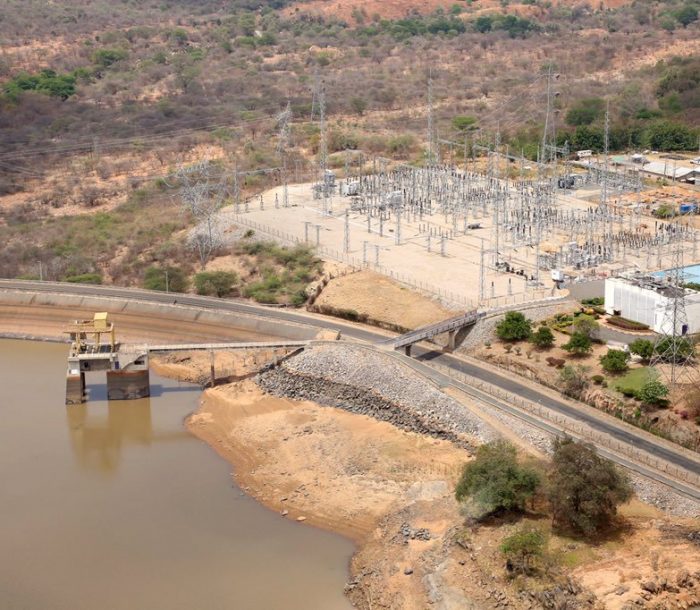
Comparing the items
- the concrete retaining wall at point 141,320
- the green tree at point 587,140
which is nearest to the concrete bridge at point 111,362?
the concrete retaining wall at point 141,320

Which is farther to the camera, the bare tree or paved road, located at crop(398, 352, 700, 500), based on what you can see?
the bare tree

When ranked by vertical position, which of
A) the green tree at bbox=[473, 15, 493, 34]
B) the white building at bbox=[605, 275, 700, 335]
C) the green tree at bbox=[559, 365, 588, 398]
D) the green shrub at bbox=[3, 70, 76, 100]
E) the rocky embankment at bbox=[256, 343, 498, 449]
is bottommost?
the rocky embankment at bbox=[256, 343, 498, 449]

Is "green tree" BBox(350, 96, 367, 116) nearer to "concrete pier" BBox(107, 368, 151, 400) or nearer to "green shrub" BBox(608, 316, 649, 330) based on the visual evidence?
"green shrub" BBox(608, 316, 649, 330)

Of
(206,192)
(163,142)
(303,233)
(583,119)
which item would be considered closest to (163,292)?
(303,233)

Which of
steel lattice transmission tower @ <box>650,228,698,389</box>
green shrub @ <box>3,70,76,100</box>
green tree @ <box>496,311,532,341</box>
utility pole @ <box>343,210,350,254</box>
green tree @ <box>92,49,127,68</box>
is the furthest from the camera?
green tree @ <box>92,49,127,68</box>

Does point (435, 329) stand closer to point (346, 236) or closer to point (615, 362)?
point (615, 362)

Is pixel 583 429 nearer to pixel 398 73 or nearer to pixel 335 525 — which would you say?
pixel 335 525

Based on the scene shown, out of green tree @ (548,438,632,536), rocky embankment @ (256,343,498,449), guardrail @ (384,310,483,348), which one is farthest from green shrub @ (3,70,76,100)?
green tree @ (548,438,632,536)

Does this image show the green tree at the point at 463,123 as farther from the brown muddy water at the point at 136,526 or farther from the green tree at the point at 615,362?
the green tree at the point at 615,362
